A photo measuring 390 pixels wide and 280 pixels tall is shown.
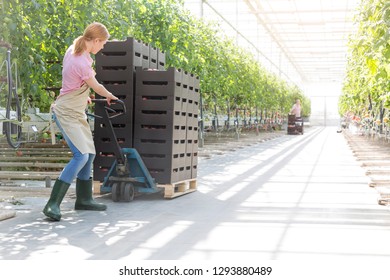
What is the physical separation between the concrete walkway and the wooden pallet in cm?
8

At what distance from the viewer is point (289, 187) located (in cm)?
778

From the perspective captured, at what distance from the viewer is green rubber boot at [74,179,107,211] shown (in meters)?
5.61

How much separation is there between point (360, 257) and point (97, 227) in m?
1.91

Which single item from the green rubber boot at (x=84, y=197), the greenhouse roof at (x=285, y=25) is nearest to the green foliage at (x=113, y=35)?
the green rubber boot at (x=84, y=197)

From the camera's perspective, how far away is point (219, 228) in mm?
4816

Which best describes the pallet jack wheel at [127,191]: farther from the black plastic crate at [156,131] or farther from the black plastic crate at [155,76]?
the black plastic crate at [155,76]

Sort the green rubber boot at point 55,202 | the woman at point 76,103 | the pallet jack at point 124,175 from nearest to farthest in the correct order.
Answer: the green rubber boot at point 55,202
the woman at point 76,103
the pallet jack at point 124,175

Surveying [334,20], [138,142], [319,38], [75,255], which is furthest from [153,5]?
[319,38]

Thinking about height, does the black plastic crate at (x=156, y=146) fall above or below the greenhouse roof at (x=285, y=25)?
below

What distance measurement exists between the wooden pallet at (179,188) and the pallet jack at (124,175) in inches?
5.5

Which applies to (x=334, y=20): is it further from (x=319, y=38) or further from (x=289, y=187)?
(x=289, y=187)

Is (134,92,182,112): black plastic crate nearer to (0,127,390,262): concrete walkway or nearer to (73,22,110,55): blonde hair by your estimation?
(0,127,390,262): concrete walkway

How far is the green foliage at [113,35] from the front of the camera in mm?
6812

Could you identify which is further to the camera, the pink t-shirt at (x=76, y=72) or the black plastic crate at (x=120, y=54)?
the black plastic crate at (x=120, y=54)
